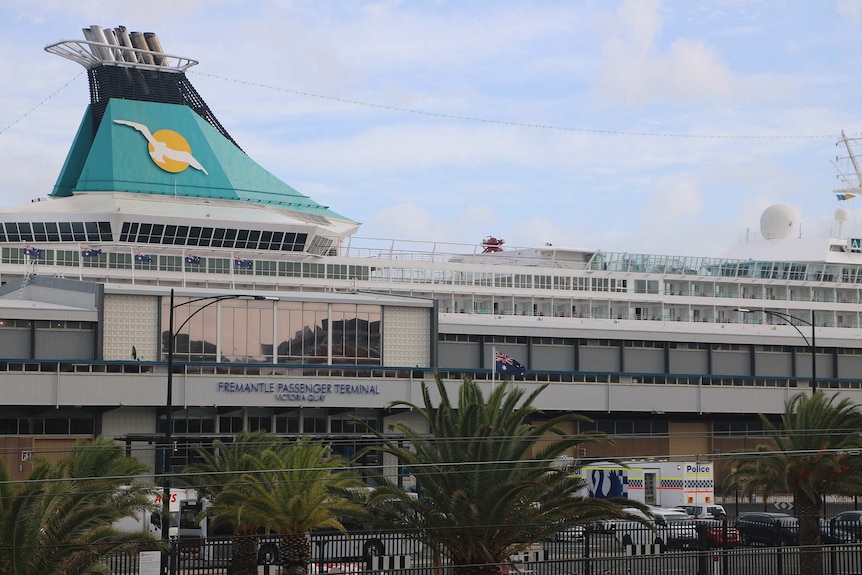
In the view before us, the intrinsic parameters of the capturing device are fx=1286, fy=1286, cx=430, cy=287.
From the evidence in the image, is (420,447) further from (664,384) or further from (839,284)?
(839,284)

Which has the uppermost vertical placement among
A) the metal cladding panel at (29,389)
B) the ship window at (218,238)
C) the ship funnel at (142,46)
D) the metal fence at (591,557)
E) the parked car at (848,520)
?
the ship funnel at (142,46)

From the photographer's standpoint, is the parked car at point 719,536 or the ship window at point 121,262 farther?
the ship window at point 121,262

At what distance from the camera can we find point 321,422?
242 feet

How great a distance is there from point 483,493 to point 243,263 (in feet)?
208

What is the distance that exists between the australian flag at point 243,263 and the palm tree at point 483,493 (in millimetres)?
61269

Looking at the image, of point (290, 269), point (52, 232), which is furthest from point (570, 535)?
point (52, 232)

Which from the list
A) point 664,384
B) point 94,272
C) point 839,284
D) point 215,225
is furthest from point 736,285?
point 94,272

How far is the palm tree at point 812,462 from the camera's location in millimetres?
43438

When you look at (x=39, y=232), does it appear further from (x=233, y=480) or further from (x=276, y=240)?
(x=233, y=480)

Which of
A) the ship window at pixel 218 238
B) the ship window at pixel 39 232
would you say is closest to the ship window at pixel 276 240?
the ship window at pixel 218 238

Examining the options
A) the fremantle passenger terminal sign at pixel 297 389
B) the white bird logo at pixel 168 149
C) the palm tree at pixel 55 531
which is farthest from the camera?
the white bird logo at pixel 168 149

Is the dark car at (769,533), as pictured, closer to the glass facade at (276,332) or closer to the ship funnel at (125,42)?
the glass facade at (276,332)

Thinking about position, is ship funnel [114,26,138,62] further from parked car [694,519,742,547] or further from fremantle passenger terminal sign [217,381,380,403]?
parked car [694,519,742,547]

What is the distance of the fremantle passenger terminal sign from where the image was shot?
68.8 meters
